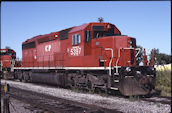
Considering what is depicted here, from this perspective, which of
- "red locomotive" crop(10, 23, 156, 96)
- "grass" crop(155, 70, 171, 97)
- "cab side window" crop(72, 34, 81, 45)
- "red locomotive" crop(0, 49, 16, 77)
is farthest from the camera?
"red locomotive" crop(0, 49, 16, 77)

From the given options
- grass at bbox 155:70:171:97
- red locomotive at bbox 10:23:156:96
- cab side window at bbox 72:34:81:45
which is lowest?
grass at bbox 155:70:171:97

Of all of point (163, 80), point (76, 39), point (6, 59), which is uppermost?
point (76, 39)

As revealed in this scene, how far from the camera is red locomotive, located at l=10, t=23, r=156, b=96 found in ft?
33.8

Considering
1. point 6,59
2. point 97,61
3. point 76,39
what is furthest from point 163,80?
point 6,59

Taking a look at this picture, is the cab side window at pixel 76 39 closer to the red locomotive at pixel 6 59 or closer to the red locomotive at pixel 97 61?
the red locomotive at pixel 97 61

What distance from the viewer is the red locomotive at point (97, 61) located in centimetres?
1031

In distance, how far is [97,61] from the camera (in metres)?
11.3

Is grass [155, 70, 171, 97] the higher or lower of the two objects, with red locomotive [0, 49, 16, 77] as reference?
lower

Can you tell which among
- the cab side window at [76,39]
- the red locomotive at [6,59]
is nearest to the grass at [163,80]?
the cab side window at [76,39]

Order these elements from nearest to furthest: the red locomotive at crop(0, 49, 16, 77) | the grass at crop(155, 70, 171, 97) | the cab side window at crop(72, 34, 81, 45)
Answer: the cab side window at crop(72, 34, 81, 45) → the grass at crop(155, 70, 171, 97) → the red locomotive at crop(0, 49, 16, 77)

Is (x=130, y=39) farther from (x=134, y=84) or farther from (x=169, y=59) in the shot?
(x=169, y=59)

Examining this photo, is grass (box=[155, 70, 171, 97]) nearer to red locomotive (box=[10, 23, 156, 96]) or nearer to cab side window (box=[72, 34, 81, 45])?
red locomotive (box=[10, 23, 156, 96])

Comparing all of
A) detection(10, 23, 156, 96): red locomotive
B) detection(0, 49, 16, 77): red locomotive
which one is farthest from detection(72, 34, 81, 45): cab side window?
detection(0, 49, 16, 77): red locomotive

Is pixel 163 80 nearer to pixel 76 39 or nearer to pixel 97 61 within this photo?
pixel 97 61
